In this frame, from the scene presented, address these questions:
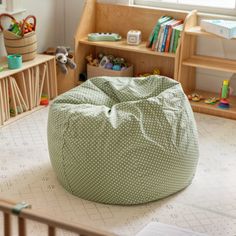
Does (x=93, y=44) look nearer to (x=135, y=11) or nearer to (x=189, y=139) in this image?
(x=135, y=11)

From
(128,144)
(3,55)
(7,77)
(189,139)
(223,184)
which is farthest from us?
(3,55)

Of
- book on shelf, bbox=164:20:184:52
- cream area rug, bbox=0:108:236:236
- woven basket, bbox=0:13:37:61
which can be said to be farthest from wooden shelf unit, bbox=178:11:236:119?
woven basket, bbox=0:13:37:61

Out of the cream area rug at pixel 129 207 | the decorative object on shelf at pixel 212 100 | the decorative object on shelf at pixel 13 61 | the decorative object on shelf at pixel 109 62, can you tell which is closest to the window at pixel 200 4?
the decorative object on shelf at pixel 109 62

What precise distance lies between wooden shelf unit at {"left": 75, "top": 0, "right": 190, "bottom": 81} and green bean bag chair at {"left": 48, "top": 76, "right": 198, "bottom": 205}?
4.54 feet

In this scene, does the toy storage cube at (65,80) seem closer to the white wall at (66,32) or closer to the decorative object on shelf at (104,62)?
the decorative object on shelf at (104,62)

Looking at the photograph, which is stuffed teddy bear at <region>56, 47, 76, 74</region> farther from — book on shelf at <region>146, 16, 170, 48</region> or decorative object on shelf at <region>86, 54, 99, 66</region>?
book on shelf at <region>146, 16, 170, 48</region>

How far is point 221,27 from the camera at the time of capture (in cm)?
355

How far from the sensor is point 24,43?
3.69 m

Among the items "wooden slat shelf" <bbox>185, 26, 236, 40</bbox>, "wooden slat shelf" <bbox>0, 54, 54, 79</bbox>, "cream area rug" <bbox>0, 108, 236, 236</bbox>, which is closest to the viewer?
"cream area rug" <bbox>0, 108, 236, 236</bbox>

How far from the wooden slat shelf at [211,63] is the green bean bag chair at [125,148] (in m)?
1.09

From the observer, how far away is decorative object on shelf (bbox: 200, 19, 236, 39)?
3529mm

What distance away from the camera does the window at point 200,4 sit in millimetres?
3895

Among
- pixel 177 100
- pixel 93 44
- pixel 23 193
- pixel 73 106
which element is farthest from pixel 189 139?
pixel 93 44

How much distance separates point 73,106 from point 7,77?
3.35 ft
